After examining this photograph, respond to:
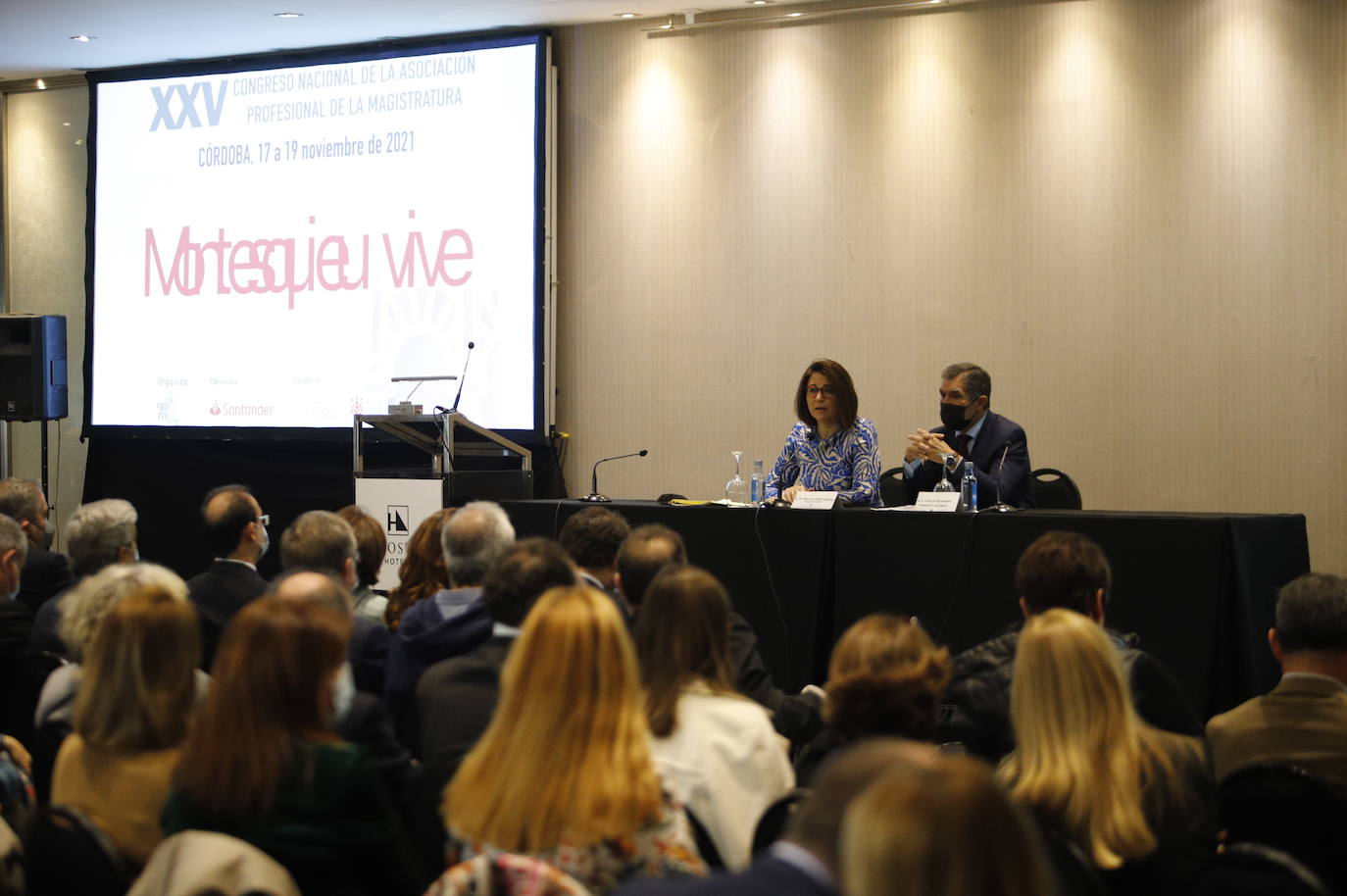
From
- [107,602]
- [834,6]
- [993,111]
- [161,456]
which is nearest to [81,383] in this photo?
[161,456]

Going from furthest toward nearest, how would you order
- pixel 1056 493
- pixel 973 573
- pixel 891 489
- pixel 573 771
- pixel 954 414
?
pixel 891 489 → pixel 1056 493 → pixel 954 414 → pixel 973 573 → pixel 573 771

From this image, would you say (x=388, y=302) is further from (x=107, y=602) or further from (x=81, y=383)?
(x=107, y=602)

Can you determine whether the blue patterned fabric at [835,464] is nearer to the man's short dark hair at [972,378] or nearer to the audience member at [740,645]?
the man's short dark hair at [972,378]

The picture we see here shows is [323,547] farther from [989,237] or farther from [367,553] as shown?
[989,237]

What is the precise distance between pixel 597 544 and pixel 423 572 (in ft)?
1.57

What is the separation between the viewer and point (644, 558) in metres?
3.18

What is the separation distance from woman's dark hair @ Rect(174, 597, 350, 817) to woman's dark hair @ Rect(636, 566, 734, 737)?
0.57m

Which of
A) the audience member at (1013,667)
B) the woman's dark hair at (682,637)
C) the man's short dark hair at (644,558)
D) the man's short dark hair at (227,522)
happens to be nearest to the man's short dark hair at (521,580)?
the woman's dark hair at (682,637)

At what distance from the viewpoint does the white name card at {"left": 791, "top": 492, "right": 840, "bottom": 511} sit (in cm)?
487

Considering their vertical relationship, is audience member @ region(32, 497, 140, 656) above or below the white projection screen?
below

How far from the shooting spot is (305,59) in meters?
7.75

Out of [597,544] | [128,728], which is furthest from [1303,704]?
[128,728]

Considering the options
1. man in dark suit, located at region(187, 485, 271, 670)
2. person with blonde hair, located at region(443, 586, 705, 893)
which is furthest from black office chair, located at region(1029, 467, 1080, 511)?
person with blonde hair, located at region(443, 586, 705, 893)

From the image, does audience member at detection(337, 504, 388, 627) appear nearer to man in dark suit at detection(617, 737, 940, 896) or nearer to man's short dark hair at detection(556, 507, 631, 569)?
man's short dark hair at detection(556, 507, 631, 569)
